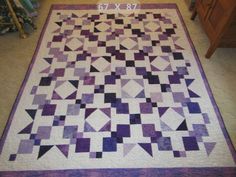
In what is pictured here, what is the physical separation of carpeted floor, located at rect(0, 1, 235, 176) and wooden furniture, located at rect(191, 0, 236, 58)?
24cm

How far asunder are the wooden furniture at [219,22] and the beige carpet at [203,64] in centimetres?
14

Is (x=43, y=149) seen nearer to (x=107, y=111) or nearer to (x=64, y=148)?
(x=64, y=148)

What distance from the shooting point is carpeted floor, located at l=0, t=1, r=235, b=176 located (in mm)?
Answer: 1324

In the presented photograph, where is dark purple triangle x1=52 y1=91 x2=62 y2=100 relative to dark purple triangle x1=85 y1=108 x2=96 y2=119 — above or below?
below

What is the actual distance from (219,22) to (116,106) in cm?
111

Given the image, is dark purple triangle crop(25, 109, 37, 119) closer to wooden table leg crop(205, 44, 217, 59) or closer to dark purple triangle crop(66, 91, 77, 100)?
dark purple triangle crop(66, 91, 77, 100)

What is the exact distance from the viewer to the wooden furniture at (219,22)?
1588mm

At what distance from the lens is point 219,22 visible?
171 centimetres

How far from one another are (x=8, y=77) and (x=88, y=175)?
110cm

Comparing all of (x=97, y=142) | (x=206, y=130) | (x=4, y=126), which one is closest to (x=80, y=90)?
(x=97, y=142)

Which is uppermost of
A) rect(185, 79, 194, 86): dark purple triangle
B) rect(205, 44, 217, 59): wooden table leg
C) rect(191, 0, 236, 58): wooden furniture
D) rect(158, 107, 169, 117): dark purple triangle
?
rect(191, 0, 236, 58): wooden furniture

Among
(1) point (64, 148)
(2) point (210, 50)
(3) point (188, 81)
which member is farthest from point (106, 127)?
(2) point (210, 50)

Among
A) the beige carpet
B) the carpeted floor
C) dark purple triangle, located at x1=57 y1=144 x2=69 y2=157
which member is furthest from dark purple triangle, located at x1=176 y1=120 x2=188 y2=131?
dark purple triangle, located at x1=57 y1=144 x2=69 y2=157

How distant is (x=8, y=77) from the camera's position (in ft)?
5.72
